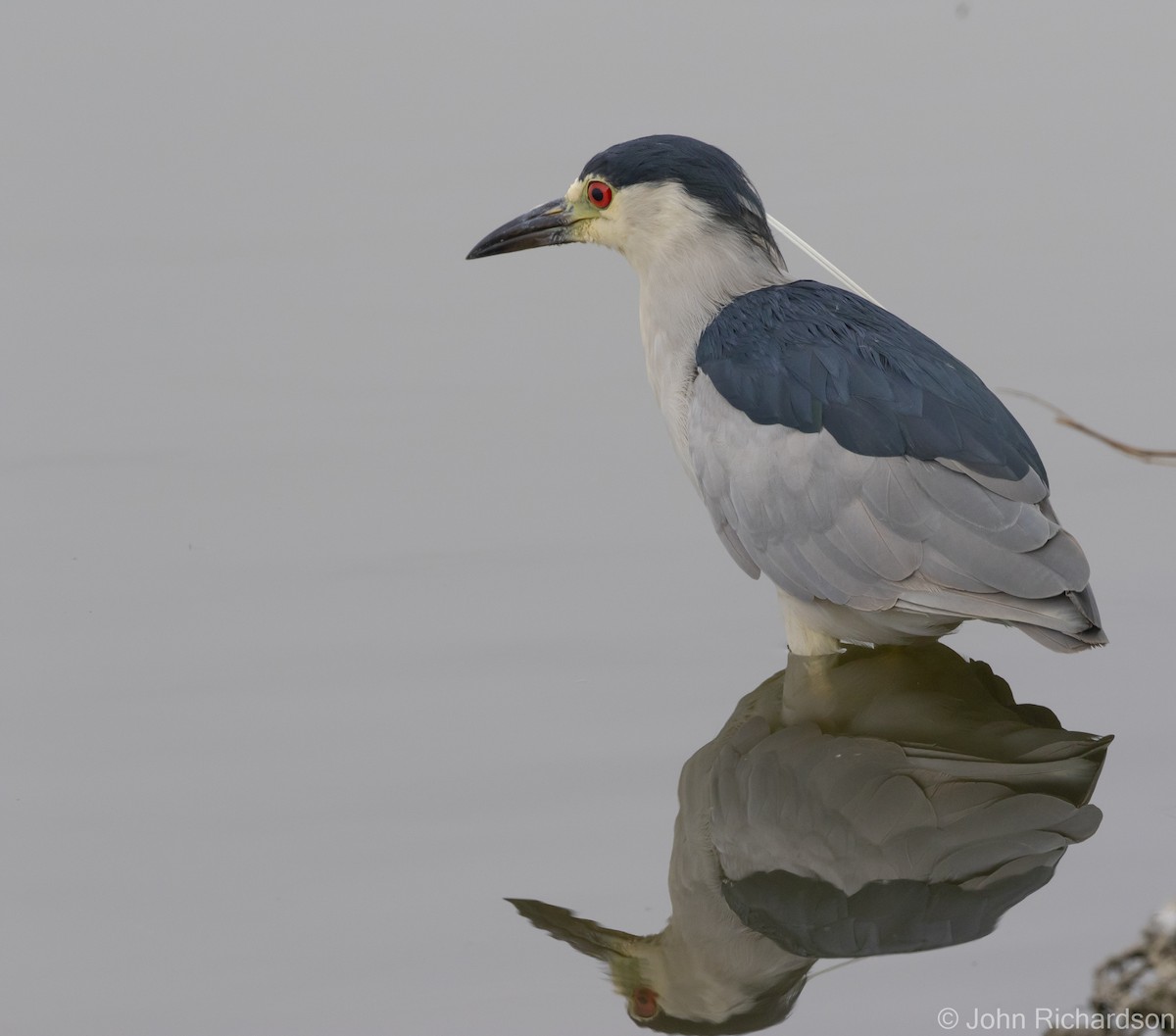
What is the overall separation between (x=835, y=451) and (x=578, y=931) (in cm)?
157

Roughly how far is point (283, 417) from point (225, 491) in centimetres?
57

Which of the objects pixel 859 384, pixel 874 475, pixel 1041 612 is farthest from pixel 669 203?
pixel 1041 612

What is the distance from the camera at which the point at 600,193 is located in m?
5.79

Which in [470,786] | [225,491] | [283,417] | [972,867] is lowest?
[972,867]

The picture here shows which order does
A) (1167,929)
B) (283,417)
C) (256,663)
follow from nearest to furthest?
1. (1167,929)
2. (256,663)
3. (283,417)

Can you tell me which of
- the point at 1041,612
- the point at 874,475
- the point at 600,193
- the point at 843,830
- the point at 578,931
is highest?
the point at 600,193

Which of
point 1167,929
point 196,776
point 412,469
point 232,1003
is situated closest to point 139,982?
point 232,1003

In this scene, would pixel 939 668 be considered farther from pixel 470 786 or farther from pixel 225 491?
pixel 225 491

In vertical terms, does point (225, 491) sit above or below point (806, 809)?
above

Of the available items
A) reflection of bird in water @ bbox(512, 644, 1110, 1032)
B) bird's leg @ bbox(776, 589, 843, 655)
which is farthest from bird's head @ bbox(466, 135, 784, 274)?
reflection of bird in water @ bbox(512, 644, 1110, 1032)

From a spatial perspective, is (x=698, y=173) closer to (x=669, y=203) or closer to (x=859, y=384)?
(x=669, y=203)

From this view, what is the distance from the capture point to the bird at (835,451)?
4699 millimetres

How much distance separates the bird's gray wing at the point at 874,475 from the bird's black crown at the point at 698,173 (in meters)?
0.48

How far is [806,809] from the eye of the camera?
443 centimetres
